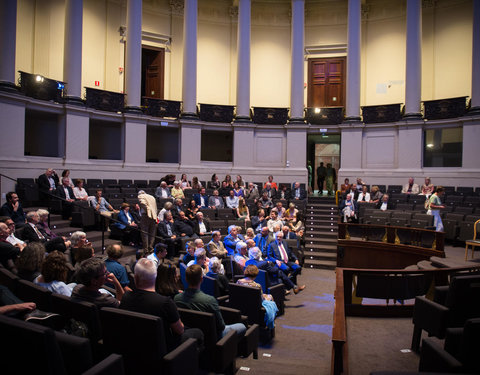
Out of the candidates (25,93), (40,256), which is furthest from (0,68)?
(40,256)

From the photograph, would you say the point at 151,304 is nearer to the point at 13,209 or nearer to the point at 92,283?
the point at 92,283

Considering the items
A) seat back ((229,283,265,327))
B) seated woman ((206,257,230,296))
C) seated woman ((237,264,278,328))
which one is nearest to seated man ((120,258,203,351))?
seat back ((229,283,265,327))

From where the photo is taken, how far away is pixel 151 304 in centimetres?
289

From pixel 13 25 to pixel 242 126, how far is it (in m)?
8.86

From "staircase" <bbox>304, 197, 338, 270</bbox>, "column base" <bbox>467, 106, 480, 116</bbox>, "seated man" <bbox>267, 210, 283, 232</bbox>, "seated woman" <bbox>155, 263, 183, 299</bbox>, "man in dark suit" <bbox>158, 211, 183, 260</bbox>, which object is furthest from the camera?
"column base" <bbox>467, 106, 480, 116</bbox>

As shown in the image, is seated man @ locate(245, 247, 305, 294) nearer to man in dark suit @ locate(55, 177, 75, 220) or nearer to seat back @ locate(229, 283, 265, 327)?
seat back @ locate(229, 283, 265, 327)

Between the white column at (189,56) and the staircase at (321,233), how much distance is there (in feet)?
21.1

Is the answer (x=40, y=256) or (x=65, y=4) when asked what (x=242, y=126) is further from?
(x=40, y=256)

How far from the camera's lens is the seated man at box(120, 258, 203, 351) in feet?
9.47

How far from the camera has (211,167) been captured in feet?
53.1

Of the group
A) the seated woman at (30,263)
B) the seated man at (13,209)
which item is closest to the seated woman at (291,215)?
the seated man at (13,209)

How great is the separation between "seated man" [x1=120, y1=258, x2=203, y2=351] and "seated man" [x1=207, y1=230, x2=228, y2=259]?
438cm

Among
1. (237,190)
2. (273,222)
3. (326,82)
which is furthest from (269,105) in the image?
(273,222)

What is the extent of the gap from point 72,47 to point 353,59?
11.1 m
